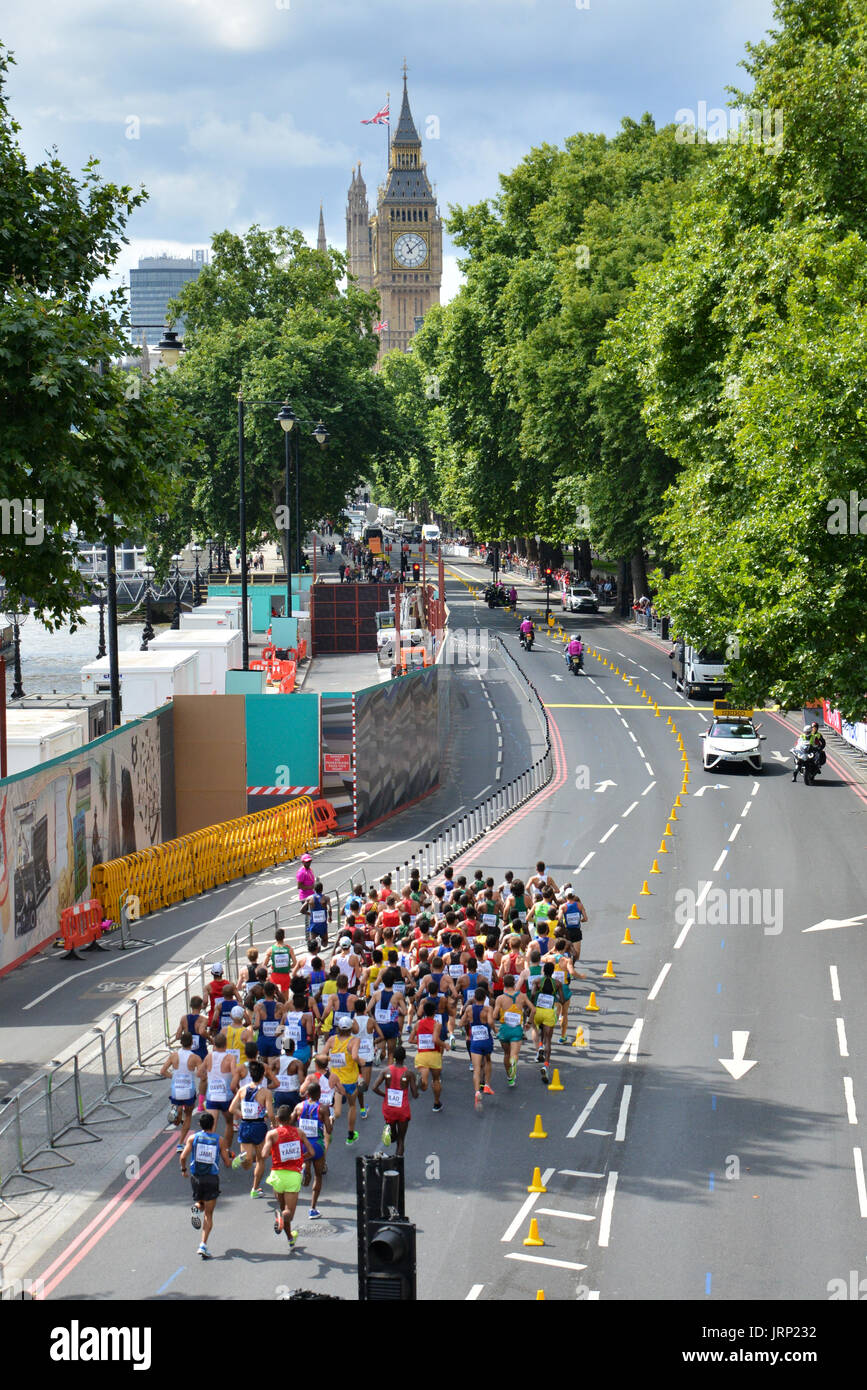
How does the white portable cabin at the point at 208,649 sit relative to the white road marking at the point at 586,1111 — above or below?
above

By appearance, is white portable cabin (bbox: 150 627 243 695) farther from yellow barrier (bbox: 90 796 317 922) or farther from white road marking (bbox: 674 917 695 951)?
white road marking (bbox: 674 917 695 951)

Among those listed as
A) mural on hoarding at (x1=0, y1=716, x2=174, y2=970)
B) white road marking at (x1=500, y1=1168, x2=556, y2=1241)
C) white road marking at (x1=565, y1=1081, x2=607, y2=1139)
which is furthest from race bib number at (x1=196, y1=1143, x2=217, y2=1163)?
mural on hoarding at (x1=0, y1=716, x2=174, y2=970)

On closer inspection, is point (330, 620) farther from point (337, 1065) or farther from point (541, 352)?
point (337, 1065)

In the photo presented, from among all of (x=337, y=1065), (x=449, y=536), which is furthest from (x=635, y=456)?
(x=449, y=536)

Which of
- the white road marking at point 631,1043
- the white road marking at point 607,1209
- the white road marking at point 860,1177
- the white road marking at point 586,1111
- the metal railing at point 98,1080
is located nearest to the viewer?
the white road marking at point 607,1209

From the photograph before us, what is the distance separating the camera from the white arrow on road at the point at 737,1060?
755 inches

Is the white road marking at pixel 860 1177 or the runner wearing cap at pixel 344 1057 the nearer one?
the white road marking at pixel 860 1177

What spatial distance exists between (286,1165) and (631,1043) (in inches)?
297

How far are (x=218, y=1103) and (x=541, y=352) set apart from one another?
59.6 metres

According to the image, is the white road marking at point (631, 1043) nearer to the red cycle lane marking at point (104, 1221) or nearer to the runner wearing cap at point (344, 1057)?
the runner wearing cap at point (344, 1057)

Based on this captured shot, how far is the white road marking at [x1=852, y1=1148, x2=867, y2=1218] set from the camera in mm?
14898

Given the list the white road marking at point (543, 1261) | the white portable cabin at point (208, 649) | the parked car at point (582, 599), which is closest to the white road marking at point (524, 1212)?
the white road marking at point (543, 1261)

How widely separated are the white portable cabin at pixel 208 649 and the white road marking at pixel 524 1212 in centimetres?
2791

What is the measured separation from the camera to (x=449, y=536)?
183 meters
